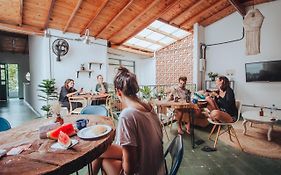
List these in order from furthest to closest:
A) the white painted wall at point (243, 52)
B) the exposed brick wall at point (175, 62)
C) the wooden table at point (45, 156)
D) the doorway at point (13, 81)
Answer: the doorway at point (13, 81), the exposed brick wall at point (175, 62), the white painted wall at point (243, 52), the wooden table at point (45, 156)

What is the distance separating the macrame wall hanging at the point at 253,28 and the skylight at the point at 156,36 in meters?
2.73

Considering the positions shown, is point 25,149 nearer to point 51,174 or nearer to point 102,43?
point 51,174

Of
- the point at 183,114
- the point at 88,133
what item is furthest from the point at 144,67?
the point at 88,133

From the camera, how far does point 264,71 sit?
16.1 feet

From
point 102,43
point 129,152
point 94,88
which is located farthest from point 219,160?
point 102,43

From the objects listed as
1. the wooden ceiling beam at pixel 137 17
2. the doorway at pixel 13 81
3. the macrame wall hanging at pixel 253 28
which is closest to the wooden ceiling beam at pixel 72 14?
the wooden ceiling beam at pixel 137 17

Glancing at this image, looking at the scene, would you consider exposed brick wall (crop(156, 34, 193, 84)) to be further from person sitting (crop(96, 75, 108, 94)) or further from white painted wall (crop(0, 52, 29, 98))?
white painted wall (crop(0, 52, 29, 98))

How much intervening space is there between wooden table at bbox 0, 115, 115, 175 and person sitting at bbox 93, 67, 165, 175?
201 millimetres

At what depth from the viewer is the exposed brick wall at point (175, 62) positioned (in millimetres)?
7398

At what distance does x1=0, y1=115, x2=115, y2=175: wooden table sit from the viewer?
2.89 feet

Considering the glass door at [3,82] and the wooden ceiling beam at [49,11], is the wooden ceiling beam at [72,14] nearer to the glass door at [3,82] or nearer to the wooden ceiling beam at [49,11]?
the wooden ceiling beam at [49,11]

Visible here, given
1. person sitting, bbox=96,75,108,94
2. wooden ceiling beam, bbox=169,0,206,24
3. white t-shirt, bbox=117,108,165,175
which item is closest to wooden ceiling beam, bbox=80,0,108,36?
person sitting, bbox=96,75,108,94

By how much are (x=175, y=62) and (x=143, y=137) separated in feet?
23.6

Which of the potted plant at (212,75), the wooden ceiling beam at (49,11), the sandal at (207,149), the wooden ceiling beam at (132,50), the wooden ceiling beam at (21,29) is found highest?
the wooden ceiling beam at (49,11)
